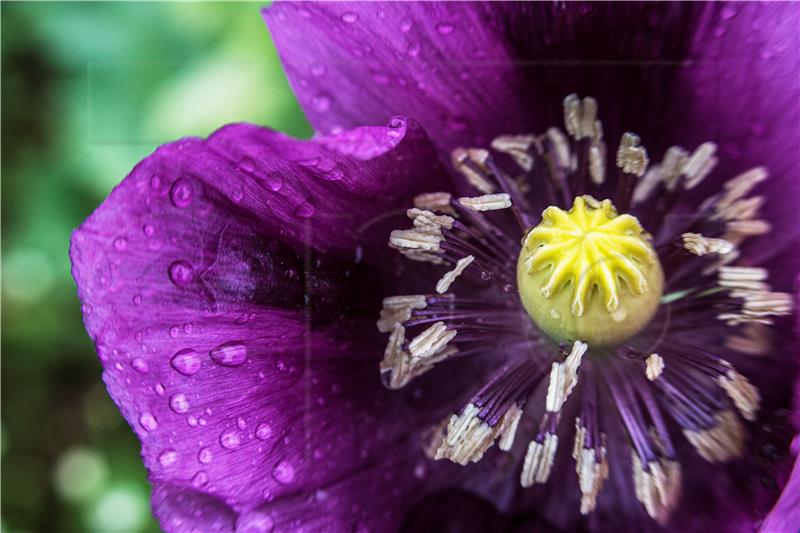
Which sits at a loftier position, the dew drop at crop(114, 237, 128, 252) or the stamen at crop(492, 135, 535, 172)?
the stamen at crop(492, 135, 535, 172)

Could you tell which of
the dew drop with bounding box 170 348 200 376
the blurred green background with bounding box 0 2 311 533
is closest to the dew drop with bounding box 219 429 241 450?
the dew drop with bounding box 170 348 200 376

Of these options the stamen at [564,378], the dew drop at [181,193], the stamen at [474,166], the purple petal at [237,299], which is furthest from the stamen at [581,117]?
the dew drop at [181,193]

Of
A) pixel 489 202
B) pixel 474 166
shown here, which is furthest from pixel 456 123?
pixel 489 202

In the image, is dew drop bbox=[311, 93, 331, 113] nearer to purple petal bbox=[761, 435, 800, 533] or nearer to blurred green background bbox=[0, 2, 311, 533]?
blurred green background bbox=[0, 2, 311, 533]

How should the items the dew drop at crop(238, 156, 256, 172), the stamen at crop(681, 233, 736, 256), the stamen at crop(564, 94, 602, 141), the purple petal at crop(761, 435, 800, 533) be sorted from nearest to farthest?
the purple petal at crop(761, 435, 800, 533) < the dew drop at crop(238, 156, 256, 172) < the stamen at crop(681, 233, 736, 256) < the stamen at crop(564, 94, 602, 141)

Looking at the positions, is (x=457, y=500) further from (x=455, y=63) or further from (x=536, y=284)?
(x=455, y=63)

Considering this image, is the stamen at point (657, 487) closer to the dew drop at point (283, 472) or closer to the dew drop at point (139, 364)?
the dew drop at point (283, 472)

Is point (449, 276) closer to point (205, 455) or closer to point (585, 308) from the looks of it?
point (585, 308)
